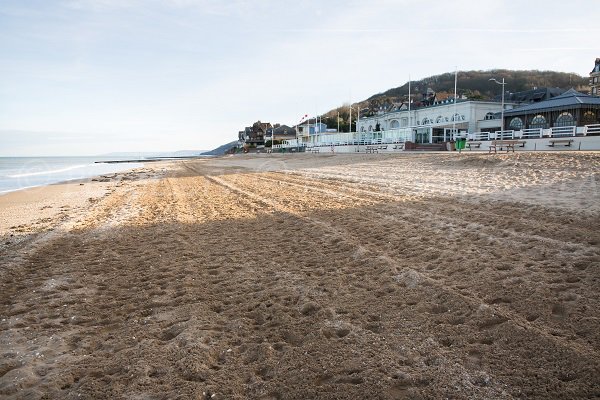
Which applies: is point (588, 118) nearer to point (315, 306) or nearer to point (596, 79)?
point (315, 306)

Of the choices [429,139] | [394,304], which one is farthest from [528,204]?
[429,139]

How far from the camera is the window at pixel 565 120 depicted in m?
37.4

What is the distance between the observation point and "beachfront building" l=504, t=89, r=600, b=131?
36.7m

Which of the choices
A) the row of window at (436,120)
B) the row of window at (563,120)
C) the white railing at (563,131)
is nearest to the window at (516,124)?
the row of window at (563,120)

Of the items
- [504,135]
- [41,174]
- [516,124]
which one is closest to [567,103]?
[516,124]

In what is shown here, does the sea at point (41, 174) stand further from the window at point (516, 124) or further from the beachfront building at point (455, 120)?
the window at point (516, 124)

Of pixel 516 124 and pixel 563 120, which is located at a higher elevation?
pixel 516 124

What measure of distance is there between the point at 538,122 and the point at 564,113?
3.13 metres

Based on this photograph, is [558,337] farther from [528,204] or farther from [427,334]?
[528,204]

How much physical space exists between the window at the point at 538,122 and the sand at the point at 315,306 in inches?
1525

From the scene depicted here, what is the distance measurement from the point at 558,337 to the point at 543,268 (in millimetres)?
1745

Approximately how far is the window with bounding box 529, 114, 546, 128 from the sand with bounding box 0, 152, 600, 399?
3874 centimetres

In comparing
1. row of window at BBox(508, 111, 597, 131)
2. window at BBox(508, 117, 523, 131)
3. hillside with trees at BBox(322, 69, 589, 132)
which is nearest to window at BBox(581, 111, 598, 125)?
row of window at BBox(508, 111, 597, 131)

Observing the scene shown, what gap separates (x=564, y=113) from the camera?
38094mm
